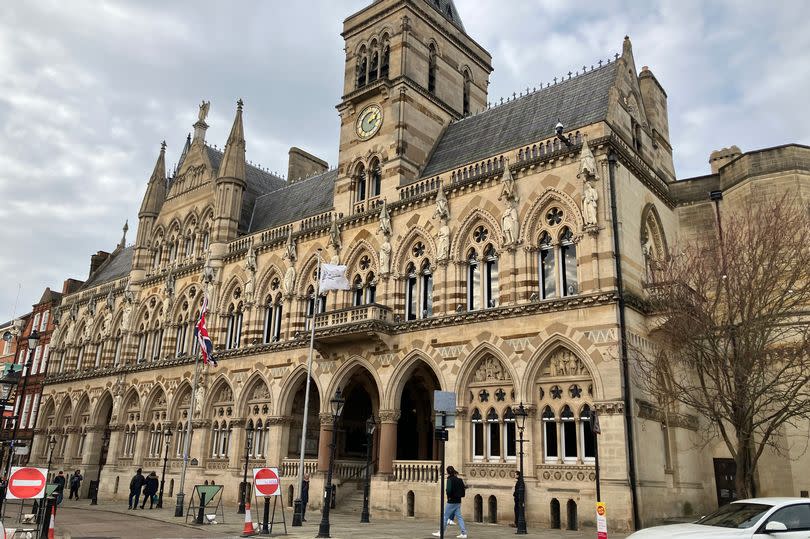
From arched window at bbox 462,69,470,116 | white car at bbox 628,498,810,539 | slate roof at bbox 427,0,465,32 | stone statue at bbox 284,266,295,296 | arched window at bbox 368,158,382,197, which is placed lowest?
white car at bbox 628,498,810,539

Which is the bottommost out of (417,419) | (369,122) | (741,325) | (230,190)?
(417,419)

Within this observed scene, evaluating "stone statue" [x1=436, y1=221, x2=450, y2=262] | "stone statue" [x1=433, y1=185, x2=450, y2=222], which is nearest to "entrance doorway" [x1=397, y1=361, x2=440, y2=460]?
"stone statue" [x1=436, y1=221, x2=450, y2=262]

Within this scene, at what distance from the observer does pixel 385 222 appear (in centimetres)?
3058

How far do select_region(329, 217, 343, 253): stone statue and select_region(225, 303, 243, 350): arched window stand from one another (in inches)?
325

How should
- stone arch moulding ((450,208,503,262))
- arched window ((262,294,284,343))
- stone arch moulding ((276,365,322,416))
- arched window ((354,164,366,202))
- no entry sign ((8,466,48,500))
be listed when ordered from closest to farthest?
no entry sign ((8,466,48,500)) < stone arch moulding ((450,208,503,262)) < stone arch moulding ((276,365,322,416)) < arched window ((354,164,366,202)) < arched window ((262,294,284,343))

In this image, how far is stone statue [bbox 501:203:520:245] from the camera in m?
25.8

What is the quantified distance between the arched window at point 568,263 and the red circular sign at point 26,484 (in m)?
17.2

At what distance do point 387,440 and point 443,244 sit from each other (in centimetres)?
824

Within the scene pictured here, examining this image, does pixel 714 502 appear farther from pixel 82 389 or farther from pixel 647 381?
pixel 82 389

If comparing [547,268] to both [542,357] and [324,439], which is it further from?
[324,439]

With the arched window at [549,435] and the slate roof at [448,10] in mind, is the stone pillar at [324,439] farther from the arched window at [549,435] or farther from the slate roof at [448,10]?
the slate roof at [448,10]

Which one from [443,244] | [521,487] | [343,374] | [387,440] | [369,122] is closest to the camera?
[521,487]

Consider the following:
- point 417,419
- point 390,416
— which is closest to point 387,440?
point 390,416

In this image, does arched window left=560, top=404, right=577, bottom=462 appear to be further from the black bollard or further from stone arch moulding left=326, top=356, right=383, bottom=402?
the black bollard
